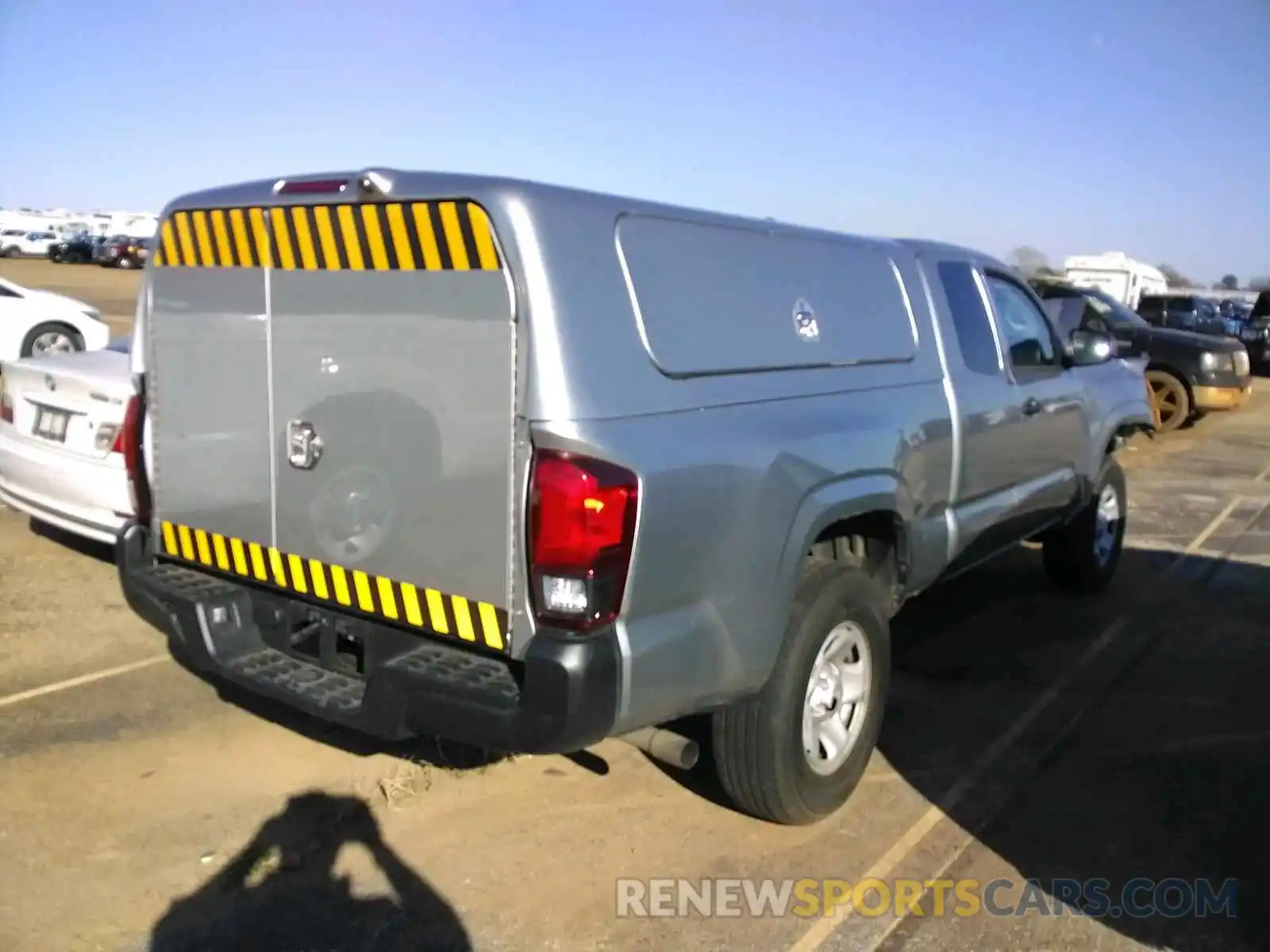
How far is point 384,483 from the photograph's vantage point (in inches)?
131

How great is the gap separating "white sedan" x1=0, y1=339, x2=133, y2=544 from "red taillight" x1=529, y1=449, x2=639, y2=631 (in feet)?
11.0

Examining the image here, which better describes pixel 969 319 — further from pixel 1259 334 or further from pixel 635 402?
pixel 1259 334

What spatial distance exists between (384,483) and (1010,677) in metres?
3.49

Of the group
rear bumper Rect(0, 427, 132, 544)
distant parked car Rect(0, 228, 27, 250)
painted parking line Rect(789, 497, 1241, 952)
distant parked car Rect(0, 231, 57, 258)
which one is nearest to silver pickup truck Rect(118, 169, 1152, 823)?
painted parking line Rect(789, 497, 1241, 952)

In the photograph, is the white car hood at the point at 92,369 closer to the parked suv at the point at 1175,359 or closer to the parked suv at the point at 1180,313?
the parked suv at the point at 1175,359

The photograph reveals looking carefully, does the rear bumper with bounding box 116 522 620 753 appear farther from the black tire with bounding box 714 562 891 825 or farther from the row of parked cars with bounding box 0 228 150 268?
the row of parked cars with bounding box 0 228 150 268

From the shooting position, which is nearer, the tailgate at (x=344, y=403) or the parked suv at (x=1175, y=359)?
the tailgate at (x=344, y=403)

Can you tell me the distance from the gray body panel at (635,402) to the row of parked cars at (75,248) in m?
49.6

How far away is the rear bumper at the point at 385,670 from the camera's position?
117 inches

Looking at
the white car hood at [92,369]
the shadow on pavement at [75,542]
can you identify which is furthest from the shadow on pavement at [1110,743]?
the shadow on pavement at [75,542]

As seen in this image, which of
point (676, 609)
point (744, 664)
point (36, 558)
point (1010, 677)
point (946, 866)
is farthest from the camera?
point (36, 558)

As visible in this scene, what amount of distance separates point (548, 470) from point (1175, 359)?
14094 millimetres

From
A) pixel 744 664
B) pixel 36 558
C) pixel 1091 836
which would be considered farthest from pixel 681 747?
pixel 36 558

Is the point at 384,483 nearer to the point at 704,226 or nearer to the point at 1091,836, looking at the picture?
the point at 704,226
